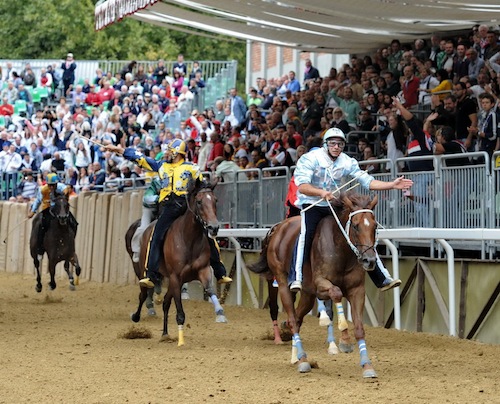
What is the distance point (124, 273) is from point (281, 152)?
5.22 metres

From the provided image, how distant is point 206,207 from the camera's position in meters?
14.8

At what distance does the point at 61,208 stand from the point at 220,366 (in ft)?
38.9

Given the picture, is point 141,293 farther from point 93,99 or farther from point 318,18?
point 93,99

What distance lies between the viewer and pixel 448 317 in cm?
1487

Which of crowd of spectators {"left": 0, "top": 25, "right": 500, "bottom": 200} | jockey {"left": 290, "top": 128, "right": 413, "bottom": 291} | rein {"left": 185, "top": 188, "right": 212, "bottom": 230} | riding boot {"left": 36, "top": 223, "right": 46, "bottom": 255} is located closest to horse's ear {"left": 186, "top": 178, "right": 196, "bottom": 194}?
rein {"left": 185, "top": 188, "right": 212, "bottom": 230}

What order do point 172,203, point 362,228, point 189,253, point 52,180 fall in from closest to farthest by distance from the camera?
1. point 362,228
2. point 189,253
3. point 172,203
4. point 52,180

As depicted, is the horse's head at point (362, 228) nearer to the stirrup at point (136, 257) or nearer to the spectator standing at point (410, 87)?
the stirrup at point (136, 257)

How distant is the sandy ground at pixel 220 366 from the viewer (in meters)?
10.4

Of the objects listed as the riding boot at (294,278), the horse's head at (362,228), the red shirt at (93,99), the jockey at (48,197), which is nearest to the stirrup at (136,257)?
the jockey at (48,197)

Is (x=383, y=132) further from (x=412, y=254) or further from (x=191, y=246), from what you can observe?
(x=191, y=246)

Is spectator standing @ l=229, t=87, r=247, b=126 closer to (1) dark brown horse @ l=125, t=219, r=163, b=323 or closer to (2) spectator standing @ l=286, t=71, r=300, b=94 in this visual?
(2) spectator standing @ l=286, t=71, r=300, b=94

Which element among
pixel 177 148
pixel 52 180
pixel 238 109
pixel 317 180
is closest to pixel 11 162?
pixel 238 109

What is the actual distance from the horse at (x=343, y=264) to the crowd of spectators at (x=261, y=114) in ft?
14.8

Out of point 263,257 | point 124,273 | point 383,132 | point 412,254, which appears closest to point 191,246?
point 263,257
